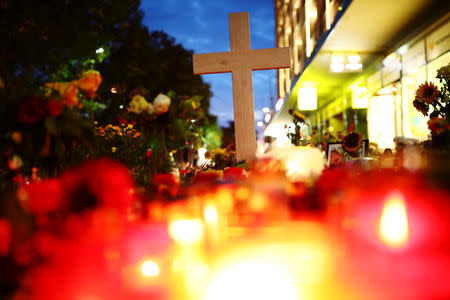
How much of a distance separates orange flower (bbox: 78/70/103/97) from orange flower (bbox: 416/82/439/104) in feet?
10.9

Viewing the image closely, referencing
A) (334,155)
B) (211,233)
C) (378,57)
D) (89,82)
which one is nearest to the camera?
(211,233)

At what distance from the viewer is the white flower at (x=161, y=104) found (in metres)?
2.06

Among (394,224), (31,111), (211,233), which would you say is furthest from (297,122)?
(31,111)

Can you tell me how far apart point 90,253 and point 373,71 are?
40.9 feet

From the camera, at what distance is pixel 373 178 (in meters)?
1.79

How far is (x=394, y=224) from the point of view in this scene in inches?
66.3

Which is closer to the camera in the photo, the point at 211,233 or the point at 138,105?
the point at 211,233

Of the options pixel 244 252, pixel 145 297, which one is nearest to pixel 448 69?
pixel 244 252

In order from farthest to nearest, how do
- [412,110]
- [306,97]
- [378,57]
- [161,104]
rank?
[306,97] → [378,57] → [412,110] → [161,104]

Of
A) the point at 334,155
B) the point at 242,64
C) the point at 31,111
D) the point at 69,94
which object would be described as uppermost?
the point at 242,64

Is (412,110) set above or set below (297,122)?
above

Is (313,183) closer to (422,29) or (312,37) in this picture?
(422,29)

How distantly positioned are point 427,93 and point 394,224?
2725 millimetres

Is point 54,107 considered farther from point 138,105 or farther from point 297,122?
point 297,122
